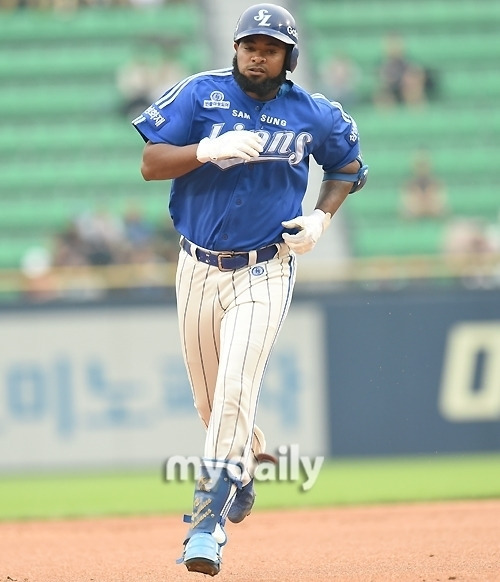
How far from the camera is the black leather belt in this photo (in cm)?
522

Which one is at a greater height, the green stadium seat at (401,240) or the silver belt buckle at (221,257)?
the silver belt buckle at (221,257)

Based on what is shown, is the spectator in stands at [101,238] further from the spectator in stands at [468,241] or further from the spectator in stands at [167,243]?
the spectator in stands at [468,241]

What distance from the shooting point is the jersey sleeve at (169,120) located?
5.10 m

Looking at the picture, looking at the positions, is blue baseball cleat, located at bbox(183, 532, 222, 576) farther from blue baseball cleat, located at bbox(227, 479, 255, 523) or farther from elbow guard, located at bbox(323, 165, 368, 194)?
elbow guard, located at bbox(323, 165, 368, 194)

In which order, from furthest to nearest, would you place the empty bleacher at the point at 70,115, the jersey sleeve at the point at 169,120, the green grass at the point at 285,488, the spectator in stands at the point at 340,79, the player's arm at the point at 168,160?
1. the spectator in stands at the point at 340,79
2. the empty bleacher at the point at 70,115
3. the green grass at the point at 285,488
4. the jersey sleeve at the point at 169,120
5. the player's arm at the point at 168,160

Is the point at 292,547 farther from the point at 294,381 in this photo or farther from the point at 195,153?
the point at 294,381

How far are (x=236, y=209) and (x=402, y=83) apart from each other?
37.2 feet

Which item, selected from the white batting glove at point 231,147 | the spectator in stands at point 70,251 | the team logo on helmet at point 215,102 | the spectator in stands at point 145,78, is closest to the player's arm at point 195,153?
the white batting glove at point 231,147

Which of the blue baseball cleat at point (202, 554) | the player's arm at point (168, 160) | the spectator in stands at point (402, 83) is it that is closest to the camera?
the blue baseball cleat at point (202, 554)

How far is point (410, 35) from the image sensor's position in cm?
1677

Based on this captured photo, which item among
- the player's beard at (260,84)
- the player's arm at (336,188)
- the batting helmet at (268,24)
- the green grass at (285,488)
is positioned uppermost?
the batting helmet at (268,24)

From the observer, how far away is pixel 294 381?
1073 cm

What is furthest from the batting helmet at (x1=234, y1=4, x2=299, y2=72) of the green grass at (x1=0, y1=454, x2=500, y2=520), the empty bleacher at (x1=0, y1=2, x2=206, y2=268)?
the empty bleacher at (x1=0, y1=2, x2=206, y2=268)

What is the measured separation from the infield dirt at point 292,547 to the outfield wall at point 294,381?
227 centimetres
